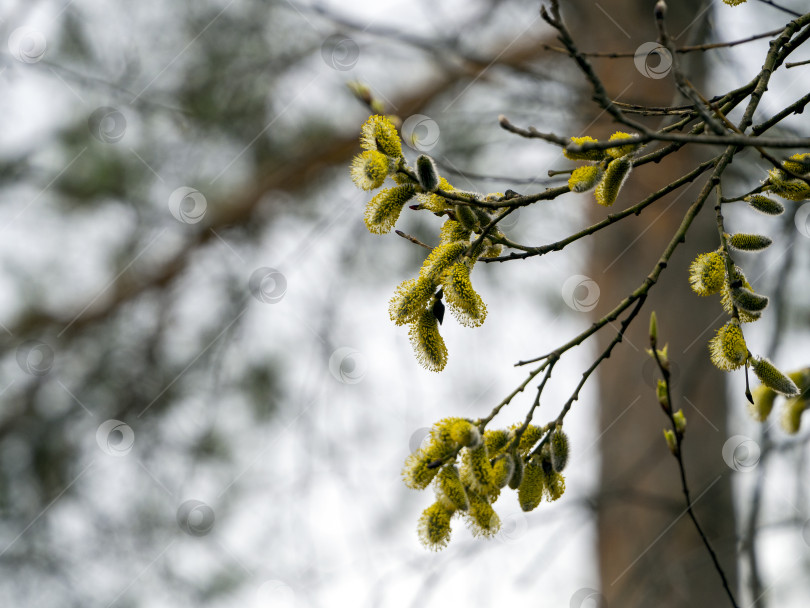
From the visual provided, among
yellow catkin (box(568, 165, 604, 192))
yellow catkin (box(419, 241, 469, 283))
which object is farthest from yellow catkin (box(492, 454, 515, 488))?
yellow catkin (box(568, 165, 604, 192))

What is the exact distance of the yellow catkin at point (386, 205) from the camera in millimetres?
956

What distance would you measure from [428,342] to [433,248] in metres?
0.12

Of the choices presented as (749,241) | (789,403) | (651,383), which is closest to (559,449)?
(749,241)

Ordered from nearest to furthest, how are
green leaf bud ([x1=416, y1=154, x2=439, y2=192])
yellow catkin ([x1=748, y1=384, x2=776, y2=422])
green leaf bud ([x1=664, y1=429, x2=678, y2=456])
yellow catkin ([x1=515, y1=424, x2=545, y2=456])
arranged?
green leaf bud ([x1=416, y1=154, x2=439, y2=192])
yellow catkin ([x1=515, y1=424, x2=545, y2=456])
green leaf bud ([x1=664, y1=429, x2=678, y2=456])
yellow catkin ([x1=748, y1=384, x2=776, y2=422])

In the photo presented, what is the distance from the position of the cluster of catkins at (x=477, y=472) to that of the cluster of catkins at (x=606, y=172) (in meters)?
0.32

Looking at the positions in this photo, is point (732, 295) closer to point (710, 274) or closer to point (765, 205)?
point (710, 274)

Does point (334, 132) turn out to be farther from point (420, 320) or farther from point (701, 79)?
point (420, 320)

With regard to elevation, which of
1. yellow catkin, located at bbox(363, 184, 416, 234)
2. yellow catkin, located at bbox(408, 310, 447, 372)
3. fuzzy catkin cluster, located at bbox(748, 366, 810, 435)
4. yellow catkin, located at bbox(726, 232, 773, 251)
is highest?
yellow catkin, located at bbox(726, 232, 773, 251)

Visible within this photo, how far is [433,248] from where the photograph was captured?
949 mm

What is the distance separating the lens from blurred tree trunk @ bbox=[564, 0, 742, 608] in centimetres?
264

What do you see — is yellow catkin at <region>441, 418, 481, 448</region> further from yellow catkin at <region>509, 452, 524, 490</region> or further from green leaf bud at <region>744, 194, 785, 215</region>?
green leaf bud at <region>744, 194, 785, 215</region>

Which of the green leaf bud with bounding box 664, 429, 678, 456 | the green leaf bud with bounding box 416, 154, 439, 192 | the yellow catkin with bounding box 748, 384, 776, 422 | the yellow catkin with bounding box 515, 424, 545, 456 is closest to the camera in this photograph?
the green leaf bud with bounding box 416, 154, 439, 192

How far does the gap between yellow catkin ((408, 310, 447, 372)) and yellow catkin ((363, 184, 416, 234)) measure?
0.13 meters

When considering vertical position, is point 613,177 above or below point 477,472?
above
